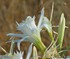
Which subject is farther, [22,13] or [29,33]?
[22,13]

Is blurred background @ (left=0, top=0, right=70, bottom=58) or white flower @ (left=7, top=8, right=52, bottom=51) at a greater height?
blurred background @ (left=0, top=0, right=70, bottom=58)

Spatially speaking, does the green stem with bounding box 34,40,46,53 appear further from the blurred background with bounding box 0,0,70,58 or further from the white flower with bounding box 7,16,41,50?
the blurred background with bounding box 0,0,70,58

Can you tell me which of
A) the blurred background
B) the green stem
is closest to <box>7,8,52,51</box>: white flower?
the green stem

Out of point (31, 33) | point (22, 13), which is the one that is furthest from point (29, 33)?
point (22, 13)

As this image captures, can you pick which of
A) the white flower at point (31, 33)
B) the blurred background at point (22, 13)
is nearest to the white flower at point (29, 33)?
the white flower at point (31, 33)

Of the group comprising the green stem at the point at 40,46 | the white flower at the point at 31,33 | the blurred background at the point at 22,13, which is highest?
the blurred background at the point at 22,13

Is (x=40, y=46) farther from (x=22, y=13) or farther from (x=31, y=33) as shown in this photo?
(x=22, y=13)

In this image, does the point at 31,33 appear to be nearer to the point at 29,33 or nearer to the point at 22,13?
the point at 29,33

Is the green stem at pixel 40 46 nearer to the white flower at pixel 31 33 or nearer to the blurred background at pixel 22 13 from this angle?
the white flower at pixel 31 33

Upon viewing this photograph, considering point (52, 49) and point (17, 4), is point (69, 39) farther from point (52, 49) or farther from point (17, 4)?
point (52, 49)

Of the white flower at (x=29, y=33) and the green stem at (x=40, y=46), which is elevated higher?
the white flower at (x=29, y=33)

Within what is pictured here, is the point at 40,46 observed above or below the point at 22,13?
below

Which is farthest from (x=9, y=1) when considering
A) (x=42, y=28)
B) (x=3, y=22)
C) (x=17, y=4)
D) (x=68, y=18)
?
(x=42, y=28)
